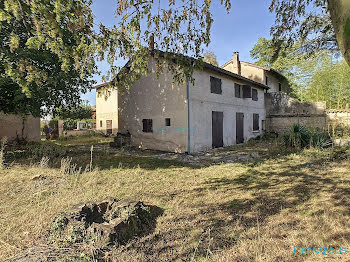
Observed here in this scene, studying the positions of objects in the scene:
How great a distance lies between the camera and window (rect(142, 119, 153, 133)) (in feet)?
38.7

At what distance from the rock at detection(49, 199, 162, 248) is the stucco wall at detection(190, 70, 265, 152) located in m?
7.07

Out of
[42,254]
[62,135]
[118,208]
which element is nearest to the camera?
[42,254]

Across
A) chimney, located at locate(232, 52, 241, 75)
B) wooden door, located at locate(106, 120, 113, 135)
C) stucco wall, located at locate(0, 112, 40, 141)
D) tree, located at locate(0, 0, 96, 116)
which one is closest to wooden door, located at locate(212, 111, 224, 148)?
tree, located at locate(0, 0, 96, 116)

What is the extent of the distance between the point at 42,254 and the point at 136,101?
10781 millimetres

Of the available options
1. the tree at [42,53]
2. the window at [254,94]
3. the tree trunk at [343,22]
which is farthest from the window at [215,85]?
the tree trunk at [343,22]

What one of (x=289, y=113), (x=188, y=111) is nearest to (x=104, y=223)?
(x=188, y=111)

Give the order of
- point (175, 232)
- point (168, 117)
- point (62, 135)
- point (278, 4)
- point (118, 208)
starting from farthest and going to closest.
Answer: point (62, 135) < point (168, 117) < point (278, 4) < point (118, 208) < point (175, 232)

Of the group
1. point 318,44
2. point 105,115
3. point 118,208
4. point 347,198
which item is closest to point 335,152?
point 318,44

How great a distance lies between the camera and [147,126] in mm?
11961

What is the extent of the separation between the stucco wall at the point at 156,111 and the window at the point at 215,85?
2204 mm

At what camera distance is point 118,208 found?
325 centimetres

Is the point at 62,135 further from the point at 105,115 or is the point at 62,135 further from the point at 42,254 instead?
the point at 42,254

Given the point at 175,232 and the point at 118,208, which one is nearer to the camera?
the point at 175,232

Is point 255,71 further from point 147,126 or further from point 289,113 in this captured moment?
point 147,126
